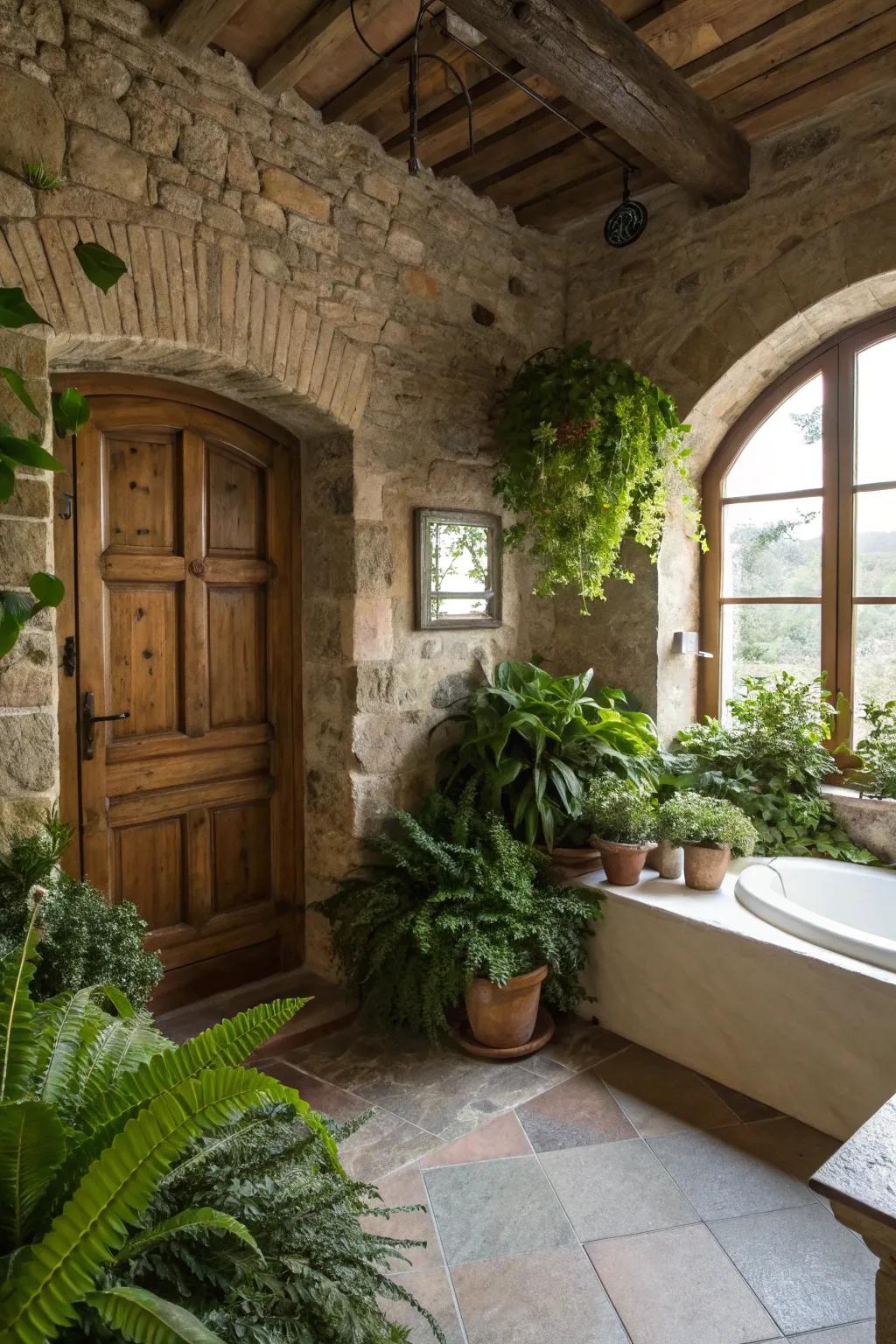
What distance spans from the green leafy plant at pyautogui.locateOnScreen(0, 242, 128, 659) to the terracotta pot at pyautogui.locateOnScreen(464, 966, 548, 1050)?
5.53 ft

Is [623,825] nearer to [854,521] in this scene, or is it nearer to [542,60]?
[854,521]

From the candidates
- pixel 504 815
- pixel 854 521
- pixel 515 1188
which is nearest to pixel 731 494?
pixel 854 521

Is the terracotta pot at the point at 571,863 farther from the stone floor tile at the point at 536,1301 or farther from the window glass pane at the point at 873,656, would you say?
the stone floor tile at the point at 536,1301

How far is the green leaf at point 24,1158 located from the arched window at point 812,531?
301 cm

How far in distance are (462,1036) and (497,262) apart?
2.97 metres

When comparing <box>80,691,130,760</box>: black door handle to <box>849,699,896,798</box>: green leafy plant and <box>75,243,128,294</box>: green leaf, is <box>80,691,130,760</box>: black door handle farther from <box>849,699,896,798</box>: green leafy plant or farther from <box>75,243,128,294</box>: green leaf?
<box>849,699,896,798</box>: green leafy plant

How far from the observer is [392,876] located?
2.90 metres

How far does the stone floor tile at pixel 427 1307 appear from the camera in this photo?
5.57 feet

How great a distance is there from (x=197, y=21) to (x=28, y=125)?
57cm

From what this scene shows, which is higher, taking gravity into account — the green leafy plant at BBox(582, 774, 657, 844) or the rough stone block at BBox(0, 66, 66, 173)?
the rough stone block at BBox(0, 66, 66, 173)

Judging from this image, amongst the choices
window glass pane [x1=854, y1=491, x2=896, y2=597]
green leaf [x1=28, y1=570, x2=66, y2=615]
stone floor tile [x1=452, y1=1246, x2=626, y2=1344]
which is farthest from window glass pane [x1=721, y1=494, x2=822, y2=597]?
green leaf [x1=28, y1=570, x2=66, y2=615]

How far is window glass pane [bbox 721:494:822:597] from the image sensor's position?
10.9 feet

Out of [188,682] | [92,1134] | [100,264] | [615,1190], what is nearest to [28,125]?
[100,264]

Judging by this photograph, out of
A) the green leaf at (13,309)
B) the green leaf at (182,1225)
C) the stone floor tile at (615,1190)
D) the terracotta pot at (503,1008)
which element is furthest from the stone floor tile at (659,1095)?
the green leaf at (13,309)
